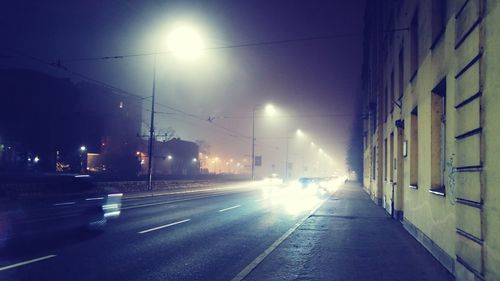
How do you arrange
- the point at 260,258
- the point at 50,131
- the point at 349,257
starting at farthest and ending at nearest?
the point at 50,131 < the point at 349,257 < the point at 260,258

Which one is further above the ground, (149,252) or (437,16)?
(437,16)

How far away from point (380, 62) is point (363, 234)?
17989mm

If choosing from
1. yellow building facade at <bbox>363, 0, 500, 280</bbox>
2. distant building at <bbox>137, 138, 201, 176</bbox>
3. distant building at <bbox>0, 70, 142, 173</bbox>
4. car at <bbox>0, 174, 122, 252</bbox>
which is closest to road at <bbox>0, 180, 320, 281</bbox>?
car at <bbox>0, 174, 122, 252</bbox>

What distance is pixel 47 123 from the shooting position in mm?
61656

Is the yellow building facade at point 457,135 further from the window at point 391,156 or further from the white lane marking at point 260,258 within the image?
the window at point 391,156

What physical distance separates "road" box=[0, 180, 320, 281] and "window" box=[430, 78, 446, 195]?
434 cm

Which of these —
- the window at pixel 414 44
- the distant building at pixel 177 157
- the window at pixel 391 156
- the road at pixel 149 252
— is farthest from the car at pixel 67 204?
the distant building at pixel 177 157

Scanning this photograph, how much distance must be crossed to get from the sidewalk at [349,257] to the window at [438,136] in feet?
5.87

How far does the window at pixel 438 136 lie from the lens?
9.10 m

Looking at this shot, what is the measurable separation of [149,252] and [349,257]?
Result: 14.3ft

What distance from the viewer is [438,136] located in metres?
9.28

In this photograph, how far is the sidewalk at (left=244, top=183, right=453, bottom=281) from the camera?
6887 mm

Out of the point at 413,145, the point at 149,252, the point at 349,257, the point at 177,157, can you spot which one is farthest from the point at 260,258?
the point at 177,157

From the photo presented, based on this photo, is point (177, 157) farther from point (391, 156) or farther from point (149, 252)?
point (149, 252)
